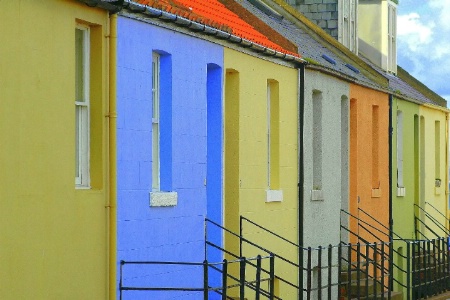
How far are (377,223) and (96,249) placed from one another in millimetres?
16882

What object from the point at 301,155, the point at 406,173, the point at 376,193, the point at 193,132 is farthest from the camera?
the point at 406,173

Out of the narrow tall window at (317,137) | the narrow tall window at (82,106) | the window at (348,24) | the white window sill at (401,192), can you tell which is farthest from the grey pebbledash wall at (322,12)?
the narrow tall window at (82,106)

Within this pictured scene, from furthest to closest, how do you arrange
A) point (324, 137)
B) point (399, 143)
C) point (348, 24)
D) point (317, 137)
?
point (348, 24), point (399, 143), point (324, 137), point (317, 137)

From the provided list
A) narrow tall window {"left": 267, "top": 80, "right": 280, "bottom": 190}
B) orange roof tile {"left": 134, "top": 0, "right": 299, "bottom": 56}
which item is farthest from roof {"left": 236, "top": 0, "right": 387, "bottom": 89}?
narrow tall window {"left": 267, "top": 80, "right": 280, "bottom": 190}

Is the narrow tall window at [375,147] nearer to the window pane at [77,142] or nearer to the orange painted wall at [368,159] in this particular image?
the orange painted wall at [368,159]

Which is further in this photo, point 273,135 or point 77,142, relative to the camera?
point 273,135

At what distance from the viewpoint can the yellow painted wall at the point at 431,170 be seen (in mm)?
38094

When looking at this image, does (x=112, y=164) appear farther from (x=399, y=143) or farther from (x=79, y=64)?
(x=399, y=143)

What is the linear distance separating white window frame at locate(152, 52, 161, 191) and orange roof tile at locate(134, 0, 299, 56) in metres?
0.80

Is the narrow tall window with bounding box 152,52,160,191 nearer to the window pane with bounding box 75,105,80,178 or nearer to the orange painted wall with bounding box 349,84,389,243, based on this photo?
the window pane with bounding box 75,105,80,178

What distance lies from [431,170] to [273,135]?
51.7 feet

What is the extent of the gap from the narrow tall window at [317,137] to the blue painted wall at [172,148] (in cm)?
596

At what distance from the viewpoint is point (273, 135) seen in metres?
24.3

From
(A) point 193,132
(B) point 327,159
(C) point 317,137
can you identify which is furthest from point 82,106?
(B) point 327,159
